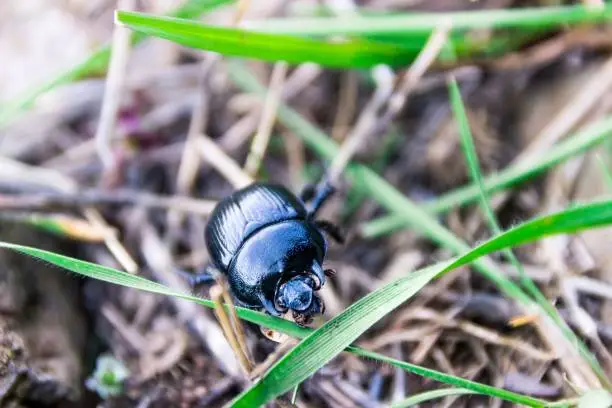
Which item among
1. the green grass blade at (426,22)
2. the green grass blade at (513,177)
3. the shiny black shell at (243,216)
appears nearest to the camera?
the shiny black shell at (243,216)

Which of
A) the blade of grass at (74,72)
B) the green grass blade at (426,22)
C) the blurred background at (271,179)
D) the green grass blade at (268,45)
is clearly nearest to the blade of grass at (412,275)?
the blurred background at (271,179)

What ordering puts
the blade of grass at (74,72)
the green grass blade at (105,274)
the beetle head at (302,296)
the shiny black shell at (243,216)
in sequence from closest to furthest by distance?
the green grass blade at (105,274), the beetle head at (302,296), the shiny black shell at (243,216), the blade of grass at (74,72)

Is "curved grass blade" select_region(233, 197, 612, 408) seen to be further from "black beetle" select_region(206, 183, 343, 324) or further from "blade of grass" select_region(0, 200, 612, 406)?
"black beetle" select_region(206, 183, 343, 324)

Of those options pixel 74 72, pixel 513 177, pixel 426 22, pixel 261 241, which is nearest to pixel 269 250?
pixel 261 241

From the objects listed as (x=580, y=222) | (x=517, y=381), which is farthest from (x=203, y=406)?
(x=580, y=222)

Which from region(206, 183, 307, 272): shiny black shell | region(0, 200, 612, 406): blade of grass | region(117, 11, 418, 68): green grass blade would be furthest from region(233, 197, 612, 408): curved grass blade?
region(117, 11, 418, 68): green grass blade

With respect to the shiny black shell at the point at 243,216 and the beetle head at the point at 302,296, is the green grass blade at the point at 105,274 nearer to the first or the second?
the beetle head at the point at 302,296

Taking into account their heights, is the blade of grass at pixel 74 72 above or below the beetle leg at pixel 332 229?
above
